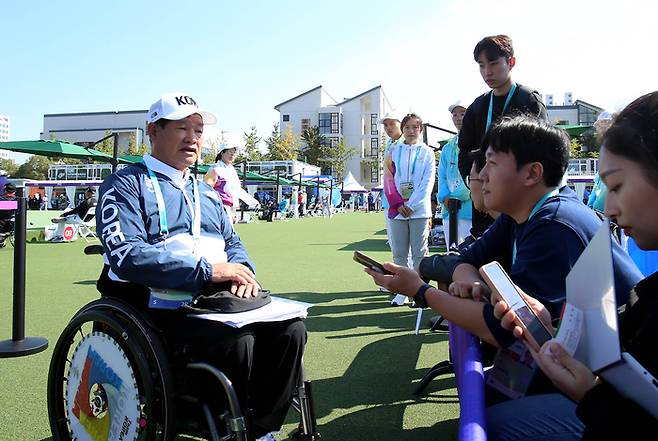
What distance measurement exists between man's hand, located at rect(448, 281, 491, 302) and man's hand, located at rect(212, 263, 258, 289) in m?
0.84

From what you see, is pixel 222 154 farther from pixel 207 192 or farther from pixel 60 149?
pixel 60 149

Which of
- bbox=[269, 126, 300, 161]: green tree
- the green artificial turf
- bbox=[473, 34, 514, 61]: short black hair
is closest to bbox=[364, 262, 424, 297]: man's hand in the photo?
the green artificial turf

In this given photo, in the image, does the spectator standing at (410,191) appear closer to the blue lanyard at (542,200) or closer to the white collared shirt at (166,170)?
the white collared shirt at (166,170)

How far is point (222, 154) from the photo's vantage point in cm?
914

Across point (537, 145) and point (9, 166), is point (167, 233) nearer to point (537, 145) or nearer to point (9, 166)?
point (537, 145)

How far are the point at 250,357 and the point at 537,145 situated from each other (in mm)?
1298

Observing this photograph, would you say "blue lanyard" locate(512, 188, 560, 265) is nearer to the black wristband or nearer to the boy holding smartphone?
the boy holding smartphone

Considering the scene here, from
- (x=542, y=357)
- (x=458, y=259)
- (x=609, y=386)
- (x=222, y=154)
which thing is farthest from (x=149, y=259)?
(x=222, y=154)

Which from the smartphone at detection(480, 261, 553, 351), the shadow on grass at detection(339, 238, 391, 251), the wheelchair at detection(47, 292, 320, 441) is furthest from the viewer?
the shadow on grass at detection(339, 238, 391, 251)

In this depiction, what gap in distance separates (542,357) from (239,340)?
1189mm

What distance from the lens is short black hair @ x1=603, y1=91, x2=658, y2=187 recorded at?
1.13 meters

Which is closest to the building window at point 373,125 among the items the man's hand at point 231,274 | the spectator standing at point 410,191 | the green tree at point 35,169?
the green tree at point 35,169

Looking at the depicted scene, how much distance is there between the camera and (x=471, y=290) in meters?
1.92

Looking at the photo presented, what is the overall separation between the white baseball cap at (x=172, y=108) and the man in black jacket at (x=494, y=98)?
1911 millimetres
